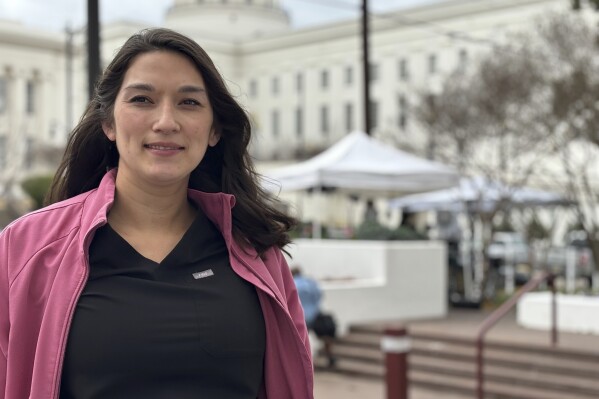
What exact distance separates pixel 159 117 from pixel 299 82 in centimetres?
9158

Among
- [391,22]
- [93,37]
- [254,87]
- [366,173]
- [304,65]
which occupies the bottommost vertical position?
[366,173]

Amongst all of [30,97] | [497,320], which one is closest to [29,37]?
[30,97]

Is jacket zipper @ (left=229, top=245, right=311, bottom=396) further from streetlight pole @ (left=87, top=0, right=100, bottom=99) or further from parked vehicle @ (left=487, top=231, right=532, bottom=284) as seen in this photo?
parked vehicle @ (left=487, top=231, right=532, bottom=284)

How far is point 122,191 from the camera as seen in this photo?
248cm

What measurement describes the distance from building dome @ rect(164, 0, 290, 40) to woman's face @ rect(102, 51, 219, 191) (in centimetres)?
10420

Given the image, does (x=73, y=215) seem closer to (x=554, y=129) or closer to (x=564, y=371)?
(x=564, y=371)

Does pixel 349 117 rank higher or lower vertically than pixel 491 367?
higher

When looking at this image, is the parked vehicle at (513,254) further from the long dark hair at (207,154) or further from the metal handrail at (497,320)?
the long dark hair at (207,154)

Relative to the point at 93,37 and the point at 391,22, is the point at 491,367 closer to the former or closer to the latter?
the point at 93,37

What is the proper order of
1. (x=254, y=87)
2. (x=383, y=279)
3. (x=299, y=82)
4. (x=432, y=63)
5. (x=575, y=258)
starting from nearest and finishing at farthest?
1. (x=383, y=279)
2. (x=575, y=258)
3. (x=432, y=63)
4. (x=299, y=82)
5. (x=254, y=87)

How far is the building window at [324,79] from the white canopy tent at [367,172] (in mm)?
72552

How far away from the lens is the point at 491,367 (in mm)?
12508

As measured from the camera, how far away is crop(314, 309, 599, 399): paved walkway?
39.3ft

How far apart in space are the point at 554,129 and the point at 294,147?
196 ft
